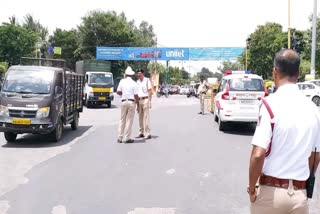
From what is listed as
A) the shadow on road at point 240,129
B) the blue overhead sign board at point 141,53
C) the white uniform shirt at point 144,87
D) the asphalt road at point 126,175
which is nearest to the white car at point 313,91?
the shadow on road at point 240,129

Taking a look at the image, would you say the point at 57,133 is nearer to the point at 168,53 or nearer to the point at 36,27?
the point at 168,53

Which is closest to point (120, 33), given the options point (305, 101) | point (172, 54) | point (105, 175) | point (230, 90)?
point (172, 54)

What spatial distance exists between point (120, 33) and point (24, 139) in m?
55.0

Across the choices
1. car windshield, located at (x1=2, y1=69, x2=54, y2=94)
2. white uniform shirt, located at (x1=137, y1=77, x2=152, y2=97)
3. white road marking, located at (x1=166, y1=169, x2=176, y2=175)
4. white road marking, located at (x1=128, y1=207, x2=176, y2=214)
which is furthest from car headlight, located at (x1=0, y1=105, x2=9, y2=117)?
white road marking, located at (x1=128, y1=207, x2=176, y2=214)

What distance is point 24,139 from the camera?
12.4m

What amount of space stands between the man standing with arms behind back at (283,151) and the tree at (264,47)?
56.6 metres

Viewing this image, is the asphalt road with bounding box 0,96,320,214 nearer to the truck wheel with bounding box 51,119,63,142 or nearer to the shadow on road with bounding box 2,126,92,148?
the shadow on road with bounding box 2,126,92,148

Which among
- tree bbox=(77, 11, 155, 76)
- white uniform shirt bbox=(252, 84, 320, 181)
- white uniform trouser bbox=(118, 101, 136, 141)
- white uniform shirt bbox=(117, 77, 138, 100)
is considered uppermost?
tree bbox=(77, 11, 155, 76)

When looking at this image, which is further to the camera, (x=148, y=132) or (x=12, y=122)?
(x=148, y=132)

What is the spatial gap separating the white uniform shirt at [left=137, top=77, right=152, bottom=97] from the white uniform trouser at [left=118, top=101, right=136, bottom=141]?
69 cm

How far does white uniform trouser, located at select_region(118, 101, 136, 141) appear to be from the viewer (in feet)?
38.4

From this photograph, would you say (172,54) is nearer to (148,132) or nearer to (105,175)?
(148,132)

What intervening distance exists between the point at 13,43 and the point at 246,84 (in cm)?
4935

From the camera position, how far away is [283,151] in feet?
9.93
